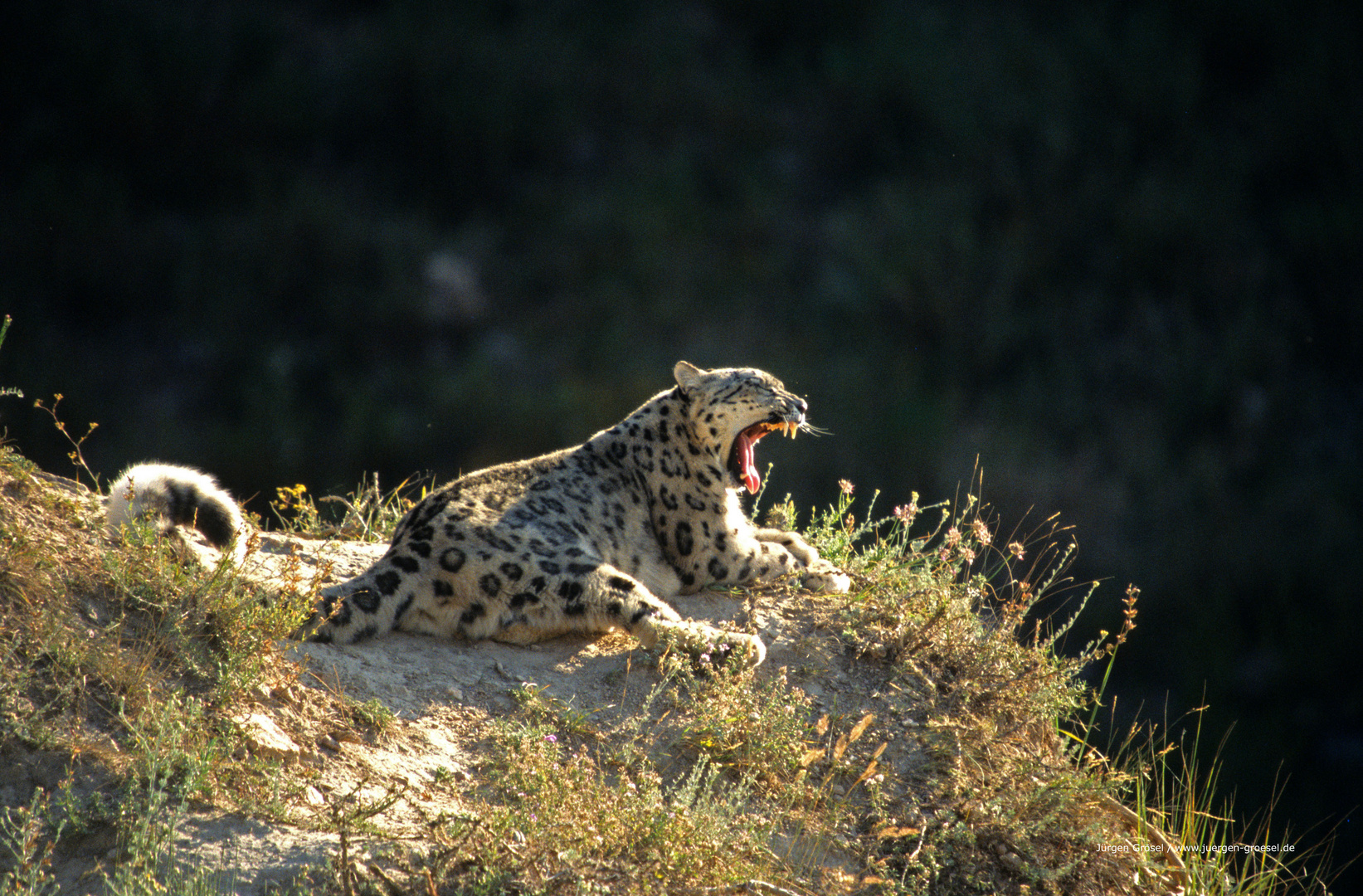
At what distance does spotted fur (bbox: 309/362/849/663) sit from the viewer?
4.86 meters

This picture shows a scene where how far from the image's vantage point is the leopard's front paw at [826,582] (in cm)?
561

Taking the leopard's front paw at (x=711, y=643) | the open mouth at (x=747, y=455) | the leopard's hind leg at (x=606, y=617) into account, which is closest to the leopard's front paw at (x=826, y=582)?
the open mouth at (x=747, y=455)

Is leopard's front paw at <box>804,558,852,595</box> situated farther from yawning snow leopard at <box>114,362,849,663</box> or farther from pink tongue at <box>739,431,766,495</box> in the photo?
pink tongue at <box>739,431,766,495</box>

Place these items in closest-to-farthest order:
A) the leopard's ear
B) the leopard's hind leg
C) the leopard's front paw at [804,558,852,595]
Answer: the leopard's hind leg, the leopard's front paw at [804,558,852,595], the leopard's ear

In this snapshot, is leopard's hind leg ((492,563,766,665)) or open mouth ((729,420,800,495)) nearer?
leopard's hind leg ((492,563,766,665))

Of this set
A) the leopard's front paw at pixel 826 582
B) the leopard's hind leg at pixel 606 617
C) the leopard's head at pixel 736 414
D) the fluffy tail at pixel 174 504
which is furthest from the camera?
the leopard's head at pixel 736 414

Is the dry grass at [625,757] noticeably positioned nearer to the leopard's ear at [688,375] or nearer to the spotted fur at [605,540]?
the spotted fur at [605,540]

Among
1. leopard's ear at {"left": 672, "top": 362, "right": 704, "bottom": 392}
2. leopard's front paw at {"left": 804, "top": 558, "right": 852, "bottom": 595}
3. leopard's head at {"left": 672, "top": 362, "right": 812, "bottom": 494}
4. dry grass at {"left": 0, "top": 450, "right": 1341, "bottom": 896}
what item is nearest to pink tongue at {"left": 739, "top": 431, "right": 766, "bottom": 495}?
leopard's head at {"left": 672, "top": 362, "right": 812, "bottom": 494}

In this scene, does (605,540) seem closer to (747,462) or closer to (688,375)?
(747,462)

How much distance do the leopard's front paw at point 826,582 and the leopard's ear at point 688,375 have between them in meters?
1.09

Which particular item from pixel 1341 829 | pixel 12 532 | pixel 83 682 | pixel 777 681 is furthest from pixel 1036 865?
pixel 1341 829

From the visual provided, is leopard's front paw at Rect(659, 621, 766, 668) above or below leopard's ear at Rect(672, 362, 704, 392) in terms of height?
below

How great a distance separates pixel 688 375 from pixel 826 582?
1257mm

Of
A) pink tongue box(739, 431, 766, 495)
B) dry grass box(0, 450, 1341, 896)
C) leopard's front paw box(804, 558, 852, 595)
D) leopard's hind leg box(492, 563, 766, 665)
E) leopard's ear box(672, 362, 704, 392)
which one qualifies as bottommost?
dry grass box(0, 450, 1341, 896)
